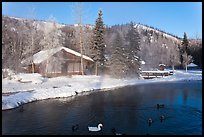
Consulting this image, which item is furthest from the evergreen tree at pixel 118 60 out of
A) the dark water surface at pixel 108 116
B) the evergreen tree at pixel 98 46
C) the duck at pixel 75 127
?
the duck at pixel 75 127

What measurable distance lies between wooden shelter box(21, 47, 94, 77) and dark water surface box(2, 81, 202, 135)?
16.5 meters

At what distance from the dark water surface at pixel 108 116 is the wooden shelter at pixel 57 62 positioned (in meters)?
16.5

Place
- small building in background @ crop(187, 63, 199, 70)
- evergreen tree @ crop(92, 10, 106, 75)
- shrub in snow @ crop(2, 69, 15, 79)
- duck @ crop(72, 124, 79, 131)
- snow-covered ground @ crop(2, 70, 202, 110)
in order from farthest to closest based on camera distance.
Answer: small building in background @ crop(187, 63, 199, 70) < evergreen tree @ crop(92, 10, 106, 75) < shrub in snow @ crop(2, 69, 15, 79) < snow-covered ground @ crop(2, 70, 202, 110) < duck @ crop(72, 124, 79, 131)

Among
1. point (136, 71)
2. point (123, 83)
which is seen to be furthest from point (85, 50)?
point (123, 83)

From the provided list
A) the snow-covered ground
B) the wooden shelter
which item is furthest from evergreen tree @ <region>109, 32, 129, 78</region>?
the wooden shelter

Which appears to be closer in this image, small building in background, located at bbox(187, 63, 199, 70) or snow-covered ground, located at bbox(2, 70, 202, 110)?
snow-covered ground, located at bbox(2, 70, 202, 110)

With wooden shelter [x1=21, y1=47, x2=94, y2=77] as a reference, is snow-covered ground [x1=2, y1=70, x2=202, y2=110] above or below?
below

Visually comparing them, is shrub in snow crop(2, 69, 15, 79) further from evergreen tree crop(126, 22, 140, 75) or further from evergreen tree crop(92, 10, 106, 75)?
evergreen tree crop(126, 22, 140, 75)

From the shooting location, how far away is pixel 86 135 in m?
13.0

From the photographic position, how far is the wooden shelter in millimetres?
39000

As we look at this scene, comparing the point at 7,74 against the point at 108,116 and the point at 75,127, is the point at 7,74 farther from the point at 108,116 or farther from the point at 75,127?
the point at 75,127

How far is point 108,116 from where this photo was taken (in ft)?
55.4

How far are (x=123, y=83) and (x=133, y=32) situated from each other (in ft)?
39.1

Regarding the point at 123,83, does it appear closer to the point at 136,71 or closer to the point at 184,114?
the point at 136,71
